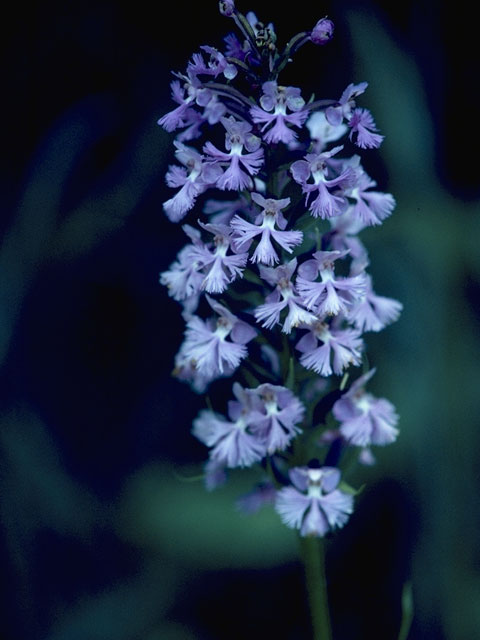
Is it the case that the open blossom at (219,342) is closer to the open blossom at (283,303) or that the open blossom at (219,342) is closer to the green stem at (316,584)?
the open blossom at (283,303)

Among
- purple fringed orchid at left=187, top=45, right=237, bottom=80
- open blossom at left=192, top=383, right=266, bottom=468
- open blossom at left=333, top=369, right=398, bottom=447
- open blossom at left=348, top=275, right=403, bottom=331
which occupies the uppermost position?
purple fringed orchid at left=187, top=45, right=237, bottom=80

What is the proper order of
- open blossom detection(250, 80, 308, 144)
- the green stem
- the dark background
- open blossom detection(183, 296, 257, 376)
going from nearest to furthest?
open blossom detection(250, 80, 308, 144)
open blossom detection(183, 296, 257, 376)
the green stem
the dark background

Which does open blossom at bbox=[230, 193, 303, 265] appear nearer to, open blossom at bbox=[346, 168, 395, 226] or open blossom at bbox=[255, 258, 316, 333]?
open blossom at bbox=[255, 258, 316, 333]

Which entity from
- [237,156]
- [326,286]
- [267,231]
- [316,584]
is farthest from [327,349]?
[316,584]

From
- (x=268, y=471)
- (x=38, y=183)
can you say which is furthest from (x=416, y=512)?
(x=38, y=183)

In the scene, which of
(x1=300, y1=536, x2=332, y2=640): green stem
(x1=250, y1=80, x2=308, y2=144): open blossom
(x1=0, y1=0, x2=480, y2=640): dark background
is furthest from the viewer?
(x1=0, y1=0, x2=480, y2=640): dark background

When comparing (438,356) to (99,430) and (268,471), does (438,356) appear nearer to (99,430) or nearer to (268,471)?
(268,471)

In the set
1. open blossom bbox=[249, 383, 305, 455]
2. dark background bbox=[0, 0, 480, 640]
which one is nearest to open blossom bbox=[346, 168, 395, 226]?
open blossom bbox=[249, 383, 305, 455]

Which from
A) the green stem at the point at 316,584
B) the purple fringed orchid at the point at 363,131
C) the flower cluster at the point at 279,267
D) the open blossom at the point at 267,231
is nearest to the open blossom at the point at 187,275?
the flower cluster at the point at 279,267
